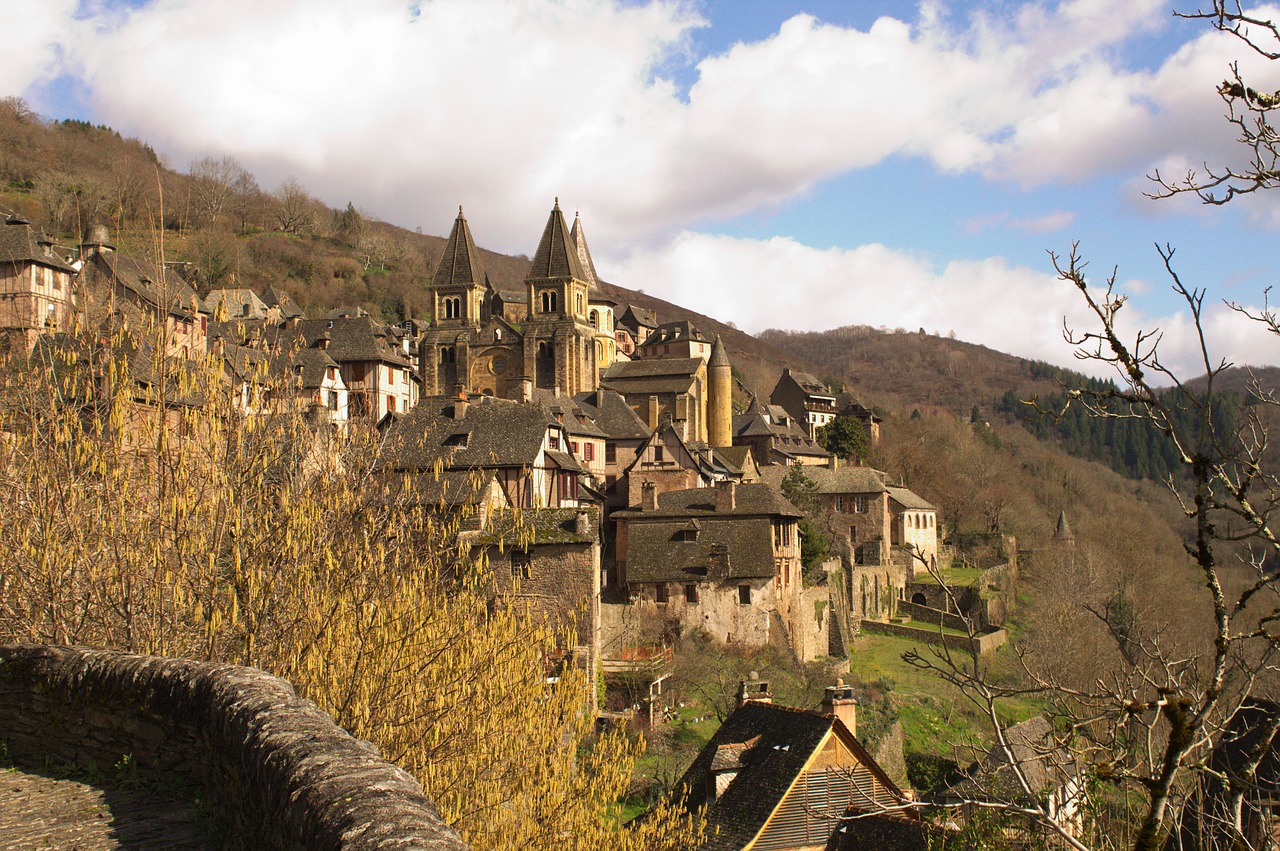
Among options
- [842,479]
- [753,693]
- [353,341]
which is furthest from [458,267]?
[753,693]

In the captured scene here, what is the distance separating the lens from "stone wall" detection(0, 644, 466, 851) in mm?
5395

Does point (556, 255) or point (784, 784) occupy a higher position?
point (556, 255)

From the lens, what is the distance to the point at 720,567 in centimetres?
3816

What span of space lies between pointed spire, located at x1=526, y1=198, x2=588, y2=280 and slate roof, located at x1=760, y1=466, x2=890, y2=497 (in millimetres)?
25071

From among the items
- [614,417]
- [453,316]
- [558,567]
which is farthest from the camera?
[453,316]

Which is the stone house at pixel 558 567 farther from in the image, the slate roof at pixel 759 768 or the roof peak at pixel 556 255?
the roof peak at pixel 556 255

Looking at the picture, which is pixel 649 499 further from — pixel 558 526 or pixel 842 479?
pixel 842 479

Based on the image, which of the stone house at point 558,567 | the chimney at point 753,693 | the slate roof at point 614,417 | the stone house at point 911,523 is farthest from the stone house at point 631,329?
the stone house at point 558,567

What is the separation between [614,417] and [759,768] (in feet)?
124

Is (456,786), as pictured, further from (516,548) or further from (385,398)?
(385,398)

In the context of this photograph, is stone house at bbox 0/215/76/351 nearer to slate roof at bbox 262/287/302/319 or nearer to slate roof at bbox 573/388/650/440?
slate roof at bbox 573/388/650/440

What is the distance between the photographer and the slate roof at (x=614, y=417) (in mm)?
55594

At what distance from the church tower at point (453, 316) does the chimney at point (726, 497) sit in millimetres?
37030

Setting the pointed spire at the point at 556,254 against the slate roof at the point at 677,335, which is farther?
the slate roof at the point at 677,335
